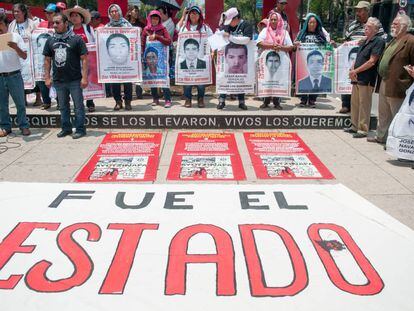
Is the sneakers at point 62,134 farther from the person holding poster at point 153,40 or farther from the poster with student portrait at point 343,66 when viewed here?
the poster with student portrait at point 343,66

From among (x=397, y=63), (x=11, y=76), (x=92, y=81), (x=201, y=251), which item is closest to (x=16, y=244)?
(x=201, y=251)

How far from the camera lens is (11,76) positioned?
247 inches

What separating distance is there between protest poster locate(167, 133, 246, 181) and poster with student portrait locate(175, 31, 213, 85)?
1.42m

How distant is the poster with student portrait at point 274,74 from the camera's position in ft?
25.0

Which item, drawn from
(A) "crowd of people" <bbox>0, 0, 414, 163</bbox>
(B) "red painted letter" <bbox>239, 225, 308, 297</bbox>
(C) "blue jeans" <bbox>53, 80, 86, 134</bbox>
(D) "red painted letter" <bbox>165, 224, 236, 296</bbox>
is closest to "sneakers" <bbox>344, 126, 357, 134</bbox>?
(A) "crowd of people" <bbox>0, 0, 414, 163</bbox>

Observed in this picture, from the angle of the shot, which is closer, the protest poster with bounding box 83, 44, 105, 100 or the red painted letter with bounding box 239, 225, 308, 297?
the red painted letter with bounding box 239, 225, 308, 297

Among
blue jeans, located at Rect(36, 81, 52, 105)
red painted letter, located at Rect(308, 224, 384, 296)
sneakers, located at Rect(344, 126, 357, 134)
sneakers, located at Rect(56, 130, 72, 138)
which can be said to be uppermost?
blue jeans, located at Rect(36, 81, 52, 105)

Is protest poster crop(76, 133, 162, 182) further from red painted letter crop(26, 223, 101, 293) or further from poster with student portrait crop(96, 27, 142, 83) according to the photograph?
red painted letter crop(26, 223, 101, 293)

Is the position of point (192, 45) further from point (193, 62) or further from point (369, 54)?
point (369, 54)

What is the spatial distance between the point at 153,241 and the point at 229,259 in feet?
2.15

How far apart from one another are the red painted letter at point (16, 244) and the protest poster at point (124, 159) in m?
1.32

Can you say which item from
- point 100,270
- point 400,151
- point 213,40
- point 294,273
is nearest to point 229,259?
point 294,273

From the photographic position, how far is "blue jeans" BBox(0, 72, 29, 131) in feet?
20.6

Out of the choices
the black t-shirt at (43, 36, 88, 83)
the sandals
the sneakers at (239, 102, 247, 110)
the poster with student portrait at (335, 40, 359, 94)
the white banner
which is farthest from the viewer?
the sneakers at (239, 102, 247, 110)
